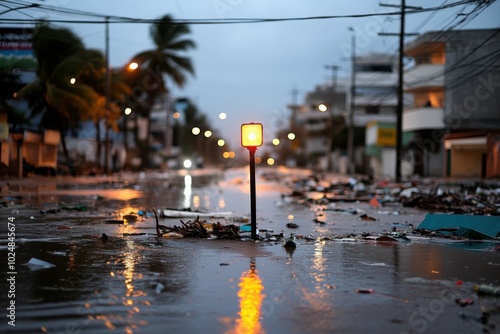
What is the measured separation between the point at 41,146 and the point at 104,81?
Answer: 7.46 m

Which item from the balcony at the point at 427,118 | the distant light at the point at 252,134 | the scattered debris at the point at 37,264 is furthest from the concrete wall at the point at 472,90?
the scattered debris at the point at 37,264

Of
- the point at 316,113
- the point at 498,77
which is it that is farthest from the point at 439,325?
the point at 316,113

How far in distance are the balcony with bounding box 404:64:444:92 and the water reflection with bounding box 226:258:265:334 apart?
4277 centimetres

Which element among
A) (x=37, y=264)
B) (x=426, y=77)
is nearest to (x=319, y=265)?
(x=37, y=264)

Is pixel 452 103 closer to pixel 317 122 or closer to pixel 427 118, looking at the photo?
pixel 427 118

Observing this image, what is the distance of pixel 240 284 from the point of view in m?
8.09

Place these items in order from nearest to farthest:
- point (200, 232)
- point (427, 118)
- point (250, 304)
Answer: point (250, 304) < point (200, 232) < point (427, 118)

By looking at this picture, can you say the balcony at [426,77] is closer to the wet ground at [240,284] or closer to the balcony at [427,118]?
the balcony at [427,118]

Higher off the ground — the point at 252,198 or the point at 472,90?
the point at 472,90

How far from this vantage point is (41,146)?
1949 inches

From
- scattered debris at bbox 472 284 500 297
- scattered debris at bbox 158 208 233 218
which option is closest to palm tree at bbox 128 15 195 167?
scattered debris at bbox 158 208 233 218

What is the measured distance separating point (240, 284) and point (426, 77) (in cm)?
4483

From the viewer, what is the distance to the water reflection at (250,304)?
609cm

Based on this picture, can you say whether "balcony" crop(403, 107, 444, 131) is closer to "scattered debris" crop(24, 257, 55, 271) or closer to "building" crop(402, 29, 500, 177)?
"building" crop(402, 29, 500, 177)
